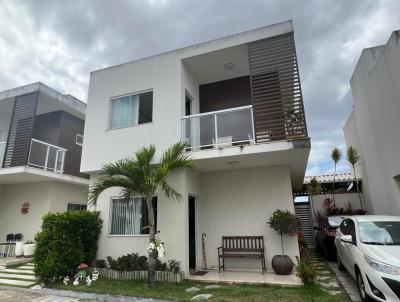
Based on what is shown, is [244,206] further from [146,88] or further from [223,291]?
[146,88]

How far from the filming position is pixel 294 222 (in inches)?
311

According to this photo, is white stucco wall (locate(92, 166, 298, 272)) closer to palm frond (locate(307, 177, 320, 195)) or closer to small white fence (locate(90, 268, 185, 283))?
small white fence (locate(90, 268, 185, 283))

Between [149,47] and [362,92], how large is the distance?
9965mm

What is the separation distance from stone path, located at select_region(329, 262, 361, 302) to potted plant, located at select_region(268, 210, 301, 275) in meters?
1.35

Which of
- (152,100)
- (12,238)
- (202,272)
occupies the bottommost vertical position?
(202,272)

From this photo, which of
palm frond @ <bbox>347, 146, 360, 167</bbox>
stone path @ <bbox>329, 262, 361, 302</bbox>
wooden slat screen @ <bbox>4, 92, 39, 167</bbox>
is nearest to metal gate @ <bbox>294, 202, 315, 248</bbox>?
palm frond @ <bbox>347, 146, 360, 167</bbox>

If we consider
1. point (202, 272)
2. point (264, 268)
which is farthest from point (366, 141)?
point (202, 272)

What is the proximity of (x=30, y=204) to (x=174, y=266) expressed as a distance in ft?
30.8

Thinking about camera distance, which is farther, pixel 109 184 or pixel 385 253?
pixel 109 184

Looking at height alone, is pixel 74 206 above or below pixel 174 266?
above

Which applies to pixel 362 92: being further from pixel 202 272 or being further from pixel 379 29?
pixel 202 272

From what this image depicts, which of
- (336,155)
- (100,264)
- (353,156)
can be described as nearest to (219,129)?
(100,264)

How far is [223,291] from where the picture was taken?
19.9ft

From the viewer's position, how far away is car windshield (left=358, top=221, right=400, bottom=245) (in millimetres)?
5227
